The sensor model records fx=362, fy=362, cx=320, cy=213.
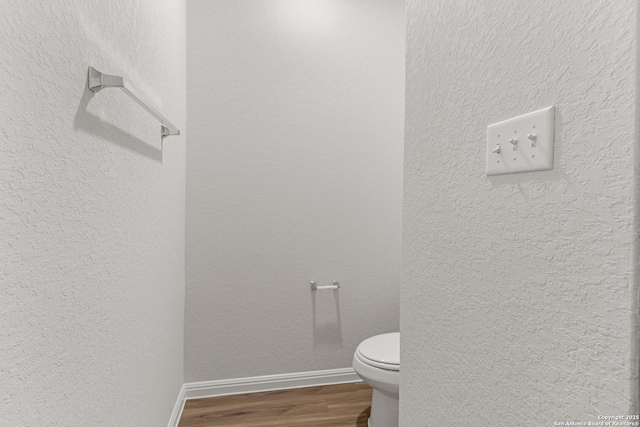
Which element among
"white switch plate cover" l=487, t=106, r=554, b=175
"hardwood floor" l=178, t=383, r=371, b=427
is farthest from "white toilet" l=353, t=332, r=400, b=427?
"white switch plate cover" l=487, t=106, r=554, b=175

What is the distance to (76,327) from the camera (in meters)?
0.73

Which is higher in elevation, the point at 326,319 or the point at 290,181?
the point at 290,181

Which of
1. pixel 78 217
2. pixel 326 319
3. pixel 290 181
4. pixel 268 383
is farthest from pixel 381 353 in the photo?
pixel 78 217

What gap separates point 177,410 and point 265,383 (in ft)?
1.55

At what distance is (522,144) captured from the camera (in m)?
0.58

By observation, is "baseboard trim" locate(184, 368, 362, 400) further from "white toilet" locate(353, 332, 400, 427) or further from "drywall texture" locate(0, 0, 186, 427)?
"drywall texture" locate(0, 0, 186, 427)

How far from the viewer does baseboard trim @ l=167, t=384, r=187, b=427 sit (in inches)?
64.2

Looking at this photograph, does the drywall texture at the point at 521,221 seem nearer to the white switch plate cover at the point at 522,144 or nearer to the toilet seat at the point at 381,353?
the white switch plate cover at the point at 522,144

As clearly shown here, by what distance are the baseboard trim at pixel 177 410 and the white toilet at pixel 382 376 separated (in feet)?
2.82

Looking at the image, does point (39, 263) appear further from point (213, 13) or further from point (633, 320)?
point (213, 13)

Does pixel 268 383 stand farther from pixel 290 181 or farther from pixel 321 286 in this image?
pixel 290 181

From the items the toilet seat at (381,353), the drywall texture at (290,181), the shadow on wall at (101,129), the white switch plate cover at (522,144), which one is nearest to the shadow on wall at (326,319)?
the drywall texture at (290,181)

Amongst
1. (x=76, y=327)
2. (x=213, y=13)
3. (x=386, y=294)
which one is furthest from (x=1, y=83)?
(x=386, y=294)

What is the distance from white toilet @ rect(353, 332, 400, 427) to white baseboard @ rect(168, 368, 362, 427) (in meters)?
0.44
